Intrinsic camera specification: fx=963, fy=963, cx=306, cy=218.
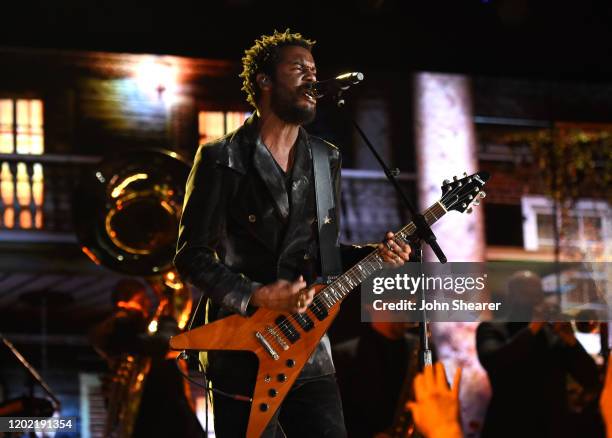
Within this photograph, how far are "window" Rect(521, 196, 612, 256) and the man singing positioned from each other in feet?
13.0

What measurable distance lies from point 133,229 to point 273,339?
267 cm

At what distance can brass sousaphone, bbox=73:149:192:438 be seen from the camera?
554cm

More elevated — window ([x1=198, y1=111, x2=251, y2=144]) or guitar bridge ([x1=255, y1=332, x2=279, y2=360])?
window ([x1=198, y1=111, x2=251, y2=144])

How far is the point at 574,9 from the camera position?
645 centimetres

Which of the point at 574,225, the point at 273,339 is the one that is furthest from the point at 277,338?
the point at 574,225

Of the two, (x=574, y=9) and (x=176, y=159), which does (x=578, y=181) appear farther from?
(x=176, y=159)

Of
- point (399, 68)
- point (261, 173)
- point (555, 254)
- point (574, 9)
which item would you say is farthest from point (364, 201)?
point (261, 173)

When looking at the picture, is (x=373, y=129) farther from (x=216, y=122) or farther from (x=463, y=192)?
(x=463, y=192)

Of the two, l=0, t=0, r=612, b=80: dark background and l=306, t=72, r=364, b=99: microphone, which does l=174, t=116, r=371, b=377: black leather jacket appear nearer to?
l=306, t=72, r=364, b=99: microphone

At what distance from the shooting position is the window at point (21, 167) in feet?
20.2

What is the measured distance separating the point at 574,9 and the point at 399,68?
4.17 ft

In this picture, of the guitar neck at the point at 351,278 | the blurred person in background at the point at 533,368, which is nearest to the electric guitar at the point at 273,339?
the guitar neck at the point at 351,278

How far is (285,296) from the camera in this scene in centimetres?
299

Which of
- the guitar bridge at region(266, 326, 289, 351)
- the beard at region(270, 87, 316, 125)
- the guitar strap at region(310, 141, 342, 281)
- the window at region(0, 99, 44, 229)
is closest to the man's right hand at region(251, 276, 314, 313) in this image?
the guitar bridge at region(266, 326, 289, 351)
